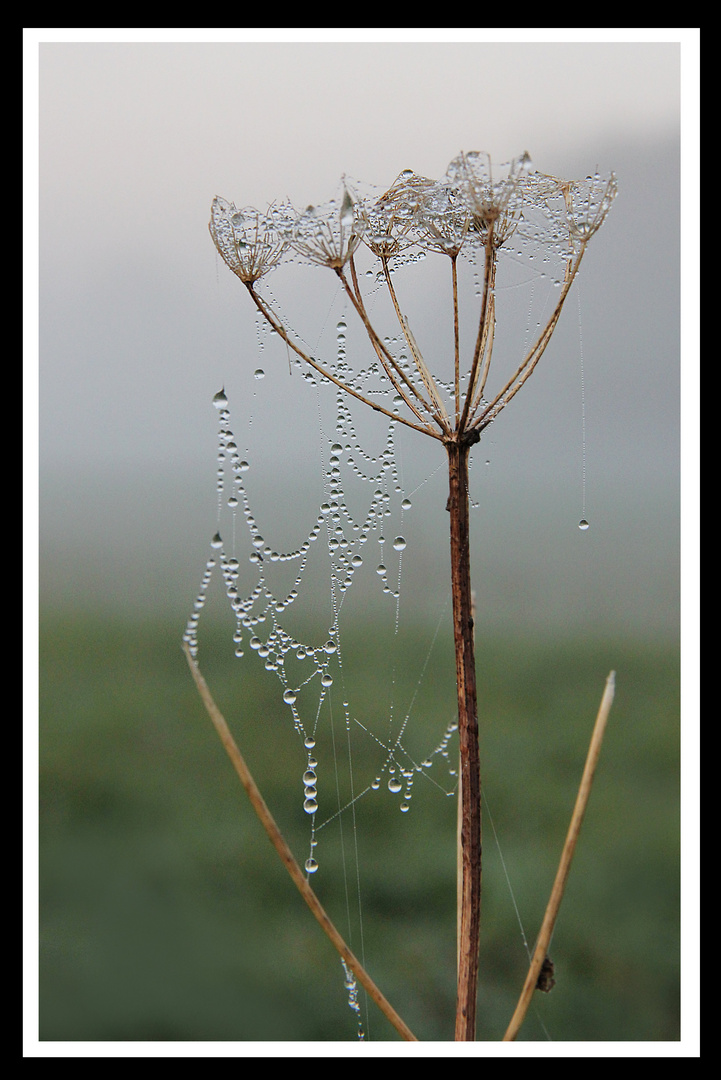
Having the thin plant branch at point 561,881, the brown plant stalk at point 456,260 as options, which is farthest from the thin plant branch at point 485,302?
the thin plant branch at point 561,881

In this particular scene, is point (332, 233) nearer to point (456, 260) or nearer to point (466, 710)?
point (456, 260)

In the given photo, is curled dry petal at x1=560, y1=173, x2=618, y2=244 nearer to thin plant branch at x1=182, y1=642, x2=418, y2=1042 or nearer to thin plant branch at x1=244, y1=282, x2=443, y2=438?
thin plant branch at x1=244, y1=282, x2=443, y2=438

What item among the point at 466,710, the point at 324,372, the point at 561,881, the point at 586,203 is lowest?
the point at 561,881

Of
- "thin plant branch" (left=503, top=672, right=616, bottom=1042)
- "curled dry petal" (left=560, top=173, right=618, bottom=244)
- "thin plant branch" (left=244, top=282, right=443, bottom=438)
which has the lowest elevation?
"thin plant branch" (left=503, top=672, right=616, bottom=1042)

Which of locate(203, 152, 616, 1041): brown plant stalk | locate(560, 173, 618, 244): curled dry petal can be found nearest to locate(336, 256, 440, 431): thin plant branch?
locate(203, 152, 616, 1041): brown plant stalk

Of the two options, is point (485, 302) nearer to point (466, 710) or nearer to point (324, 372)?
point (324, 372)

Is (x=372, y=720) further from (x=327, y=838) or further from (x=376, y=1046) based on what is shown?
(x=376, y=1046)

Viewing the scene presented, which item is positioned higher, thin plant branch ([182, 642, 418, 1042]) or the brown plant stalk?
the brown plant stalk

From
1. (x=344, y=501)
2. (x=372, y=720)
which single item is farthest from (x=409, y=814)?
(x=344, y=501)

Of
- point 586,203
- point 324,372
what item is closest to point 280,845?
point 324,372

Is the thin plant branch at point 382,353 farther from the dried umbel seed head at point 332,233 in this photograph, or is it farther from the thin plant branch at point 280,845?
the thin plant branch at point 280,845

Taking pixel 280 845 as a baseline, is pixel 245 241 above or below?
above
